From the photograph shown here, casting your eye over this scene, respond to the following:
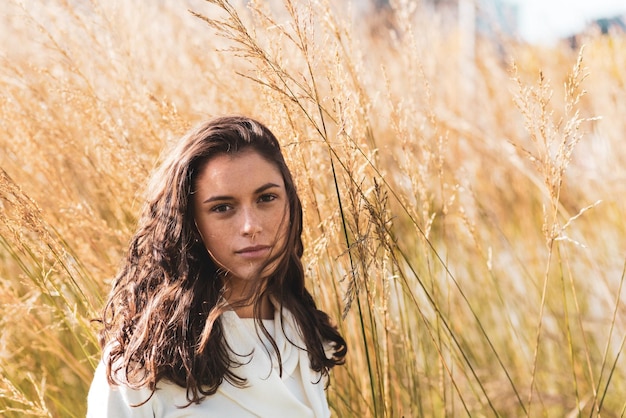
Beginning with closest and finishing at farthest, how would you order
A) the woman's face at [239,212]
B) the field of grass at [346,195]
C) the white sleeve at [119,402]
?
the white sleeve at [119,402] → the woman's face at [239,212] → the field of grass at [346,195]

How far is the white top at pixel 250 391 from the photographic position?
1346 mm

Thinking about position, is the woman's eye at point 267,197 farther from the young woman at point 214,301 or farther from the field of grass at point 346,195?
the field of grass at point 346,195

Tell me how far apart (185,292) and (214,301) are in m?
0.06

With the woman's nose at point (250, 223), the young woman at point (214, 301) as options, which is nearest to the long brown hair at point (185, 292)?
the young woman at point (214, 301)

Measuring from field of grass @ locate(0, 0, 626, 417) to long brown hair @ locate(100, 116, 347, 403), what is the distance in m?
0.10

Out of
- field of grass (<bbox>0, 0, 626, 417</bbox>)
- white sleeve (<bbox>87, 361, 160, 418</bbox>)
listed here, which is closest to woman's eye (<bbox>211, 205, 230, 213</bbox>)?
field of grass (<bbox>0, 0, 626, 417</bbox>)

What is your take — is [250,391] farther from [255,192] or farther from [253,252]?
[255,192]

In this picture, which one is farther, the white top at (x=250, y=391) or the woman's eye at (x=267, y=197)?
the woman's eye at (x=267, y=197)

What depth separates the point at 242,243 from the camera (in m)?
1.44

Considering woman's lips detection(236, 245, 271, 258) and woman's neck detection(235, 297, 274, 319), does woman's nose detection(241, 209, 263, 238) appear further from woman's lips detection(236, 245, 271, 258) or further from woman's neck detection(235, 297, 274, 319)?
woman's neck detection(235, 297, 274, 319)

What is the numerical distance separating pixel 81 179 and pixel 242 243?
1663 mm

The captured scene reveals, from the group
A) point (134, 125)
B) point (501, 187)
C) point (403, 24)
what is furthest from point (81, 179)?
point (501, 187)

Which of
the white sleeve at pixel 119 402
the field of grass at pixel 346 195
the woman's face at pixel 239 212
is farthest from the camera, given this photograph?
the field of grass at pixel 346 195

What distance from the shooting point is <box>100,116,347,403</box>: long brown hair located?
1384 millimetres
